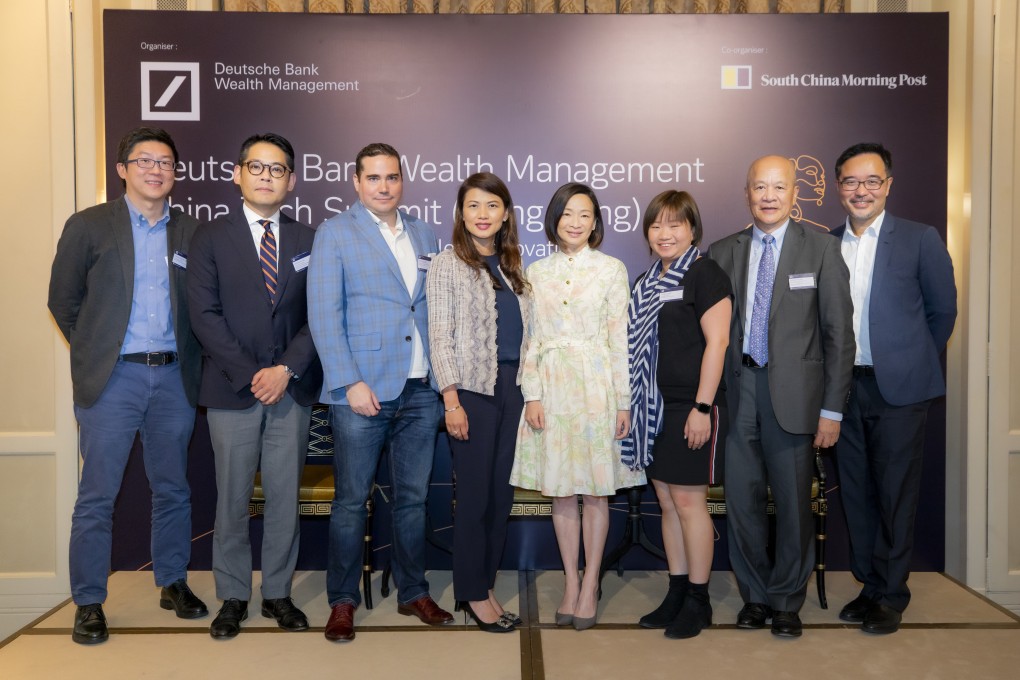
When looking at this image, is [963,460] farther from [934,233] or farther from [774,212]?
[774,212]

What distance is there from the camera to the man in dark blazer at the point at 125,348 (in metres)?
3.12

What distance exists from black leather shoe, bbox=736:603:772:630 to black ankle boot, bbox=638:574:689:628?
254mm

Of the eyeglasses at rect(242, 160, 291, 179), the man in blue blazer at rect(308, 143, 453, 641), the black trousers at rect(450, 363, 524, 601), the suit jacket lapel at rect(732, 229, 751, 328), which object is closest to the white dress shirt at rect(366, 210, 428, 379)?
the man in blue blazer at rect(308, 143, 453, 641)

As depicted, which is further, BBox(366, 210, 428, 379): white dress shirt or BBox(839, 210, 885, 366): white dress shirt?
BBox(839, 210, 885, 366): white dress shirt

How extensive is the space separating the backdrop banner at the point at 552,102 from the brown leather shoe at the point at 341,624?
1.21m

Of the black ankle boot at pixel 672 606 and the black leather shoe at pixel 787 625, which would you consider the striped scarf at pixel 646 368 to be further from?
the black leather shoe at pixel 787 625

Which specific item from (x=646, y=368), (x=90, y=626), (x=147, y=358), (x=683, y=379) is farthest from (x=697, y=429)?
(x=90, y=626)

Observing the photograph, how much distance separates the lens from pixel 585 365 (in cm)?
305

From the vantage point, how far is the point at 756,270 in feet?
10.5

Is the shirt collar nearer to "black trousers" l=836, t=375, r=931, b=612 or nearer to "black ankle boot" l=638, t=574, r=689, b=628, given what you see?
"black trousers" l=836, t=375, r=931, b=612

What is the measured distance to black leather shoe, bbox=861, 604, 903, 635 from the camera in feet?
10.4

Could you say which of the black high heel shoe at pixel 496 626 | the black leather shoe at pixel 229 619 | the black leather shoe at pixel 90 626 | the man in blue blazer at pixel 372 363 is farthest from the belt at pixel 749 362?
the black leather shoe at pixel 90 626

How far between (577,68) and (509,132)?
462mm

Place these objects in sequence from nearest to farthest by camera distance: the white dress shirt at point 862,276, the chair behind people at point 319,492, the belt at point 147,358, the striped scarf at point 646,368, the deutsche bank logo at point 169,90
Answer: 1. the striped scarf at point 646,368
2. the belt at point 147,358
3. the white dress shirt at point 862,276
4. the chair behind people at point 319,492
5. the deutsche bank logo at point 169,90
